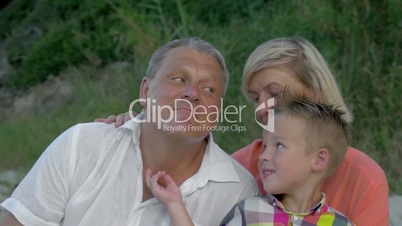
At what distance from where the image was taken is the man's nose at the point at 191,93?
278 cm

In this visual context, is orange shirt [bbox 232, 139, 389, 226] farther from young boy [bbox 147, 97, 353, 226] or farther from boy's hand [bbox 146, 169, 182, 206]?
boy's hand [bbox 146, 169, 182, 206]

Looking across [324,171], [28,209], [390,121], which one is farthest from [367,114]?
[28,209]

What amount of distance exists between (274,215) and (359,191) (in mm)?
317

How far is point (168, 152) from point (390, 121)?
264 centimetres

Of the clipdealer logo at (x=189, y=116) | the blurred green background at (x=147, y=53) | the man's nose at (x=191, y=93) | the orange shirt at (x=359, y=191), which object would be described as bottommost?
the blurred green background at (x=147, y=53)

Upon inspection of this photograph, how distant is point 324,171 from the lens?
2725 millimetres

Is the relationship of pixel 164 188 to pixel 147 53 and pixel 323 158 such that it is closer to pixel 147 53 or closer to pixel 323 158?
pixel 323 158

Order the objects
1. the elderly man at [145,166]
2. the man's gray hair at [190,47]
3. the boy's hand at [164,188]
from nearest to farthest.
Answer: the boy's hand at [164,188]
the elderly man at [145,166]
the man's gray hair at [190,47]

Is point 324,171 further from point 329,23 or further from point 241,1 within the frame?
point 241,1

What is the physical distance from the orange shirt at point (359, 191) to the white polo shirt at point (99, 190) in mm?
264

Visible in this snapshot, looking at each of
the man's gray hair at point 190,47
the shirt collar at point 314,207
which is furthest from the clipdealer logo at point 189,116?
the shirt collar at point 314,207

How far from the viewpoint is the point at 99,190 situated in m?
2.77

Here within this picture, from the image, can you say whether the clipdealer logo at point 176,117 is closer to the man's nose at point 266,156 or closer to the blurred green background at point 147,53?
the man's nose at point 266,156

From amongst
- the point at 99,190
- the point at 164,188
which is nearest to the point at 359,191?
the point at 164,188
